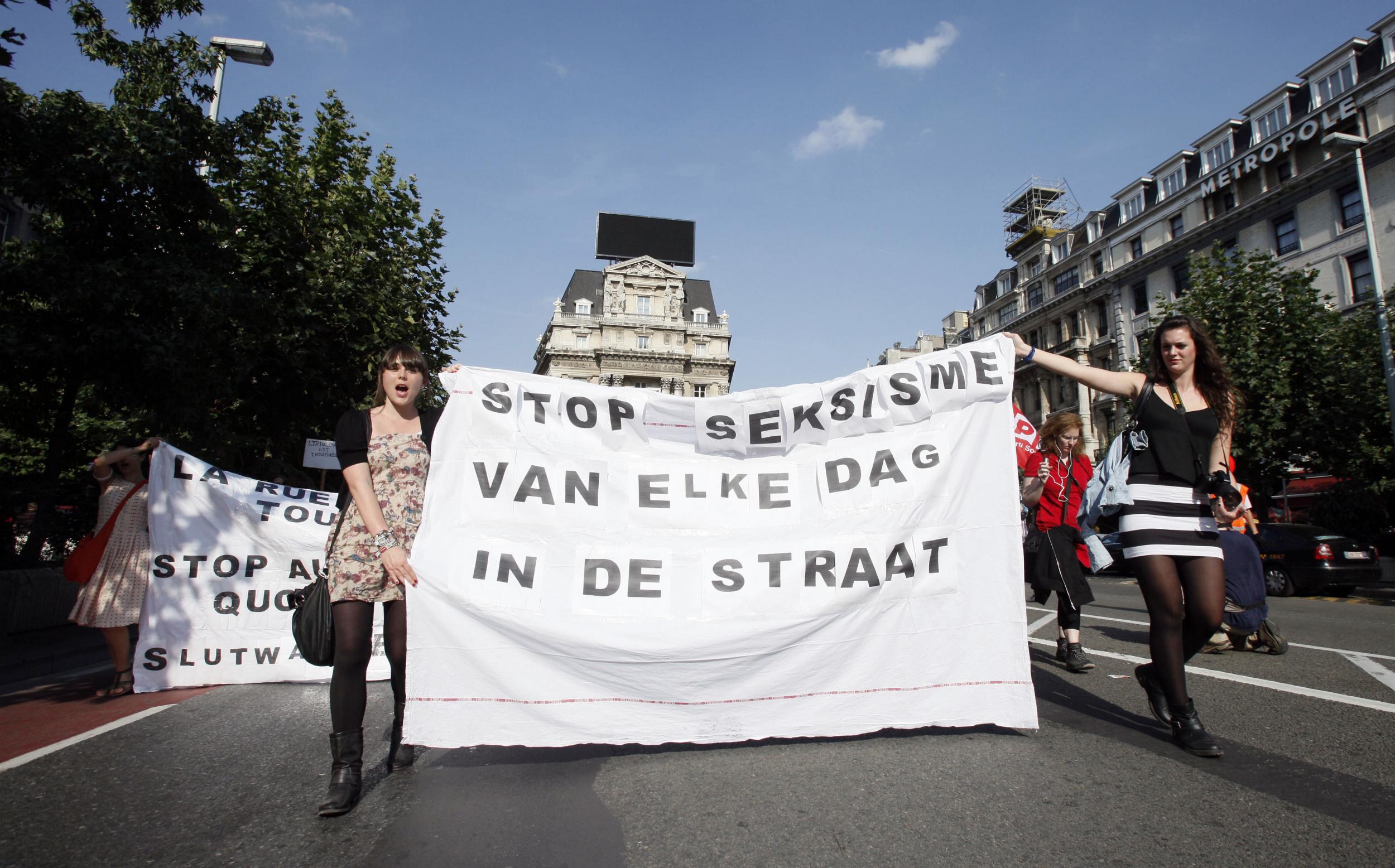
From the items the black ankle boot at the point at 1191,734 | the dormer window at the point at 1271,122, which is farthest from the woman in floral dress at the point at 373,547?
the dormer window at the point at 1271,122

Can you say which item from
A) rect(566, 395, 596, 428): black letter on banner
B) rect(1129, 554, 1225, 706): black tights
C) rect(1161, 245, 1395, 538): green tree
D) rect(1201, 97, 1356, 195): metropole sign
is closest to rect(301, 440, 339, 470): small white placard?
rect(566, 395, 596, 428): black letter on banner

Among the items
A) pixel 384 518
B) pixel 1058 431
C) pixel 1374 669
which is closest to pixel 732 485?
pixel 384 518

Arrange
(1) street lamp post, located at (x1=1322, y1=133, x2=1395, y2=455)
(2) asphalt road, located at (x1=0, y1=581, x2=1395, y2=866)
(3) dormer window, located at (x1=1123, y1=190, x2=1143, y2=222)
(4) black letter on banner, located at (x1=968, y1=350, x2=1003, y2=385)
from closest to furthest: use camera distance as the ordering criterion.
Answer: (2) asphalt road, located at (x1=0, y1=581, x2=1395, y2=866)
(4) black letter on banner, located at (x1=968, y1=350, x2=1003, y2=385)
(1) street lamp post, located at (x1=1322, y1=133, x2=1395, y2=455)
(3) dormer window, located at (x1=1123, y1=190, x2=1143, y2=222)

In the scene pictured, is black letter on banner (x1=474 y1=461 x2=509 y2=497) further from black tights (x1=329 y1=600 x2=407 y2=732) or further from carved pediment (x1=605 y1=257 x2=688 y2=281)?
carved pediment (x1=605 y1=257 x2=688 y2=281)

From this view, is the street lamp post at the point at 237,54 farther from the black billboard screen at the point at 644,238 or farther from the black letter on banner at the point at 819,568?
the black billboard screen at the point at 644,238

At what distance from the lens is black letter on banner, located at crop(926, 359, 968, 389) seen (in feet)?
13.2

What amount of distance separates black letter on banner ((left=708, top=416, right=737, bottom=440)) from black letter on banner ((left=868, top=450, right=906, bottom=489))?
0.74 meters

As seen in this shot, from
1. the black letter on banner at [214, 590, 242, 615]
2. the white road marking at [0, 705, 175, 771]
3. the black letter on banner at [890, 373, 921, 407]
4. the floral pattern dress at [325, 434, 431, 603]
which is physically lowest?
the white road marking at [0, 705, 175, 771]

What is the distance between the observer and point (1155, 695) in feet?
12.1

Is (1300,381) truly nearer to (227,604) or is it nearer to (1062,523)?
(1062,523)

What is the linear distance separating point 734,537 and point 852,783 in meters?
1.20

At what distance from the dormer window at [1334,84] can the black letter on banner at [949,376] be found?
3899 centimetres

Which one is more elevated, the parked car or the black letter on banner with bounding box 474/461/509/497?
the black letter on banner with bounding box 474/461/509/497

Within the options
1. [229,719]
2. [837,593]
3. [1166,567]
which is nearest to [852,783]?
[837,593]
